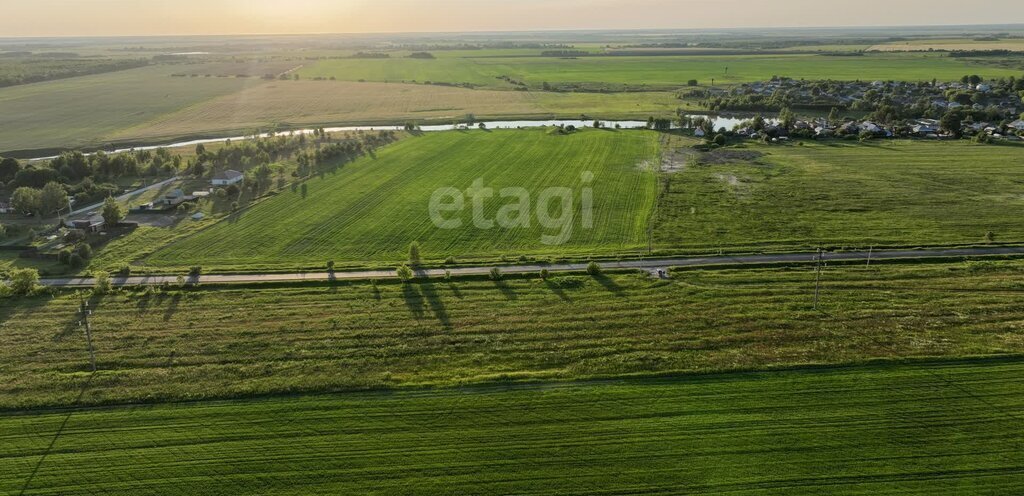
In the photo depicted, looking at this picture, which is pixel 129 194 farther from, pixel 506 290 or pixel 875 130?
pixel 875 130

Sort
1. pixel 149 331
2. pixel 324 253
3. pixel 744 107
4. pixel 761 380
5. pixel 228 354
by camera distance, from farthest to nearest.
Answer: pixel 744 107 < pixel 324 253 < pixel 149 331 < pixel 228 354 < pixel 761 380

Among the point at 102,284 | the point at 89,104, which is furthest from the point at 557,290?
the point at 89,104

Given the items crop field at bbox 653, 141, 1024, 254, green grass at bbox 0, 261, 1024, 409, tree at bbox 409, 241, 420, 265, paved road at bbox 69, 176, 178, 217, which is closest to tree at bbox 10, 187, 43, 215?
paved road at bbox 69, 176, 178, 217

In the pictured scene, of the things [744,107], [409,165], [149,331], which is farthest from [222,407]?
[744,107]

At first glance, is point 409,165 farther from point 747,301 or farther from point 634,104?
point 634,104

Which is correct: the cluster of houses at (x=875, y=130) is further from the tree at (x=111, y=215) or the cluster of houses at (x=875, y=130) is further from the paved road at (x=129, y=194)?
the tree at (x=111, y=215)

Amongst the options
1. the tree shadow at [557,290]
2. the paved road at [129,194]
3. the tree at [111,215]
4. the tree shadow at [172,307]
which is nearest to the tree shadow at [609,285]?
the tree shadow at [557,290]

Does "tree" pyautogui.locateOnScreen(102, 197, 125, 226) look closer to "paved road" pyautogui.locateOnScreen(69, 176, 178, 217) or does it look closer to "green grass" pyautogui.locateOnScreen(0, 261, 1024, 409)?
"paved road" pyautogui.locateOnScreen(69, 176, 178, 217)
